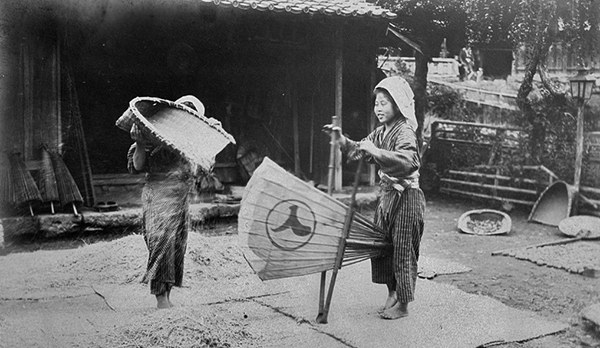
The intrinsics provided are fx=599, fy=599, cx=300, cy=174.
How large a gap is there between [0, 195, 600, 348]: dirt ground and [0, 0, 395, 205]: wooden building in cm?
123

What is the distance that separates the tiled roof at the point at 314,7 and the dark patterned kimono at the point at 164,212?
2.84 metres

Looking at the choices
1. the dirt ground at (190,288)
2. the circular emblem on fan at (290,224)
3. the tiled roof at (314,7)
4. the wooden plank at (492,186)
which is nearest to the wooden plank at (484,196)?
the wooden plank at (492,186)

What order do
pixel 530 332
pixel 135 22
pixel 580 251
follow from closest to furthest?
pixel 530 332
pixel 135 22
pixel 580 251

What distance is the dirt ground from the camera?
3.45 m

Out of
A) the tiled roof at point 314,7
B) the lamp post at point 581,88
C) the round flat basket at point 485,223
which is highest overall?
the tiled roof at point 314,7

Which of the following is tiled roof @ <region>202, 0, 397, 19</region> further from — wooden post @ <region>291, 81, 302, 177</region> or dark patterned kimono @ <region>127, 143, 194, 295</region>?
dark patterned kimono @ <region>127, 143, 194, 295</region>

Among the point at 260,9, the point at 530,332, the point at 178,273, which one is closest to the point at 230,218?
the point at 260,9

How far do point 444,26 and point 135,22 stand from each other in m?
5.33

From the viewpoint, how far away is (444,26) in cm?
959

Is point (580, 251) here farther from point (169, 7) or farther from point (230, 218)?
point (169, 7)

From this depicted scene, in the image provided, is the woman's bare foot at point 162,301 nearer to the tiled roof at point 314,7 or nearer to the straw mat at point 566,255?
the tiled roof at point 314,7

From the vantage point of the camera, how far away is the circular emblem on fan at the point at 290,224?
3.41 meters

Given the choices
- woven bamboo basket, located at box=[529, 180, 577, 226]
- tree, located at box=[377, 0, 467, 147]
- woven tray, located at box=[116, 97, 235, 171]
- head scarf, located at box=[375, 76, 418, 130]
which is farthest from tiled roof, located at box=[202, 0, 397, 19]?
woven bamboo basket, located at box=[529, 180, 577, 226]

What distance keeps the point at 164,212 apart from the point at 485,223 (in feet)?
19.0
